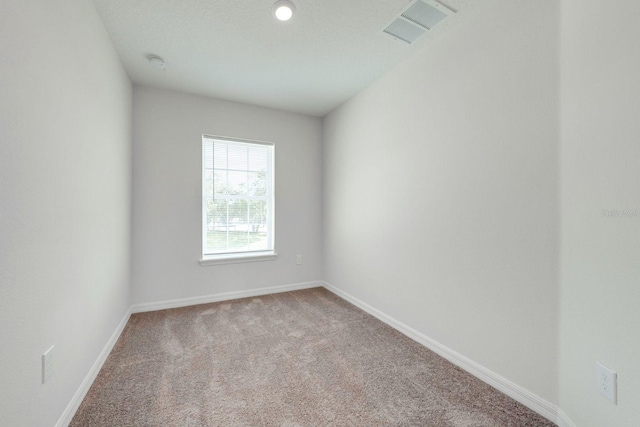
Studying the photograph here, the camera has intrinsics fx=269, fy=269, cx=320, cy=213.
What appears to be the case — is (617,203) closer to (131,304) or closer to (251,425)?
(251,425)

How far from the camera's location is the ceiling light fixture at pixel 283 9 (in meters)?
1.78

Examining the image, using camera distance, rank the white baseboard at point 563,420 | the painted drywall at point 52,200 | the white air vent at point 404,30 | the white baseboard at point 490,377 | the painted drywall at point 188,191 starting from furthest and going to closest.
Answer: the painted drywall at point 188,191 → the white air vent at point 404,30 → the white baseboard at point 490,377 → the white baseboard at point 563,420 → the painted drywall at point 52,200

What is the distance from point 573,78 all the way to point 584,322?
1.20 meters

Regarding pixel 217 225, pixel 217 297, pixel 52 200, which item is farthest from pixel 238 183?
pixel 52 200

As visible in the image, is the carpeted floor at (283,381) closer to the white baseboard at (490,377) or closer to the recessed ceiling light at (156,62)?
the white baseboard at (490,377)

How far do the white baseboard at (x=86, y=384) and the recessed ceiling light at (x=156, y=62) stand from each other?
242cm

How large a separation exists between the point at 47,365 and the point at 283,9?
2.38m

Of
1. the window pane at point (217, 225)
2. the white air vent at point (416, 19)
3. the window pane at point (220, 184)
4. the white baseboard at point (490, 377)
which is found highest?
the white air vent at point (416, 19)

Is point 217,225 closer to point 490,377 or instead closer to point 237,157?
point 237,157

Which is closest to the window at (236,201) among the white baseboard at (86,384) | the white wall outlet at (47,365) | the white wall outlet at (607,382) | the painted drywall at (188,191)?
the painted drywall at (188,191)

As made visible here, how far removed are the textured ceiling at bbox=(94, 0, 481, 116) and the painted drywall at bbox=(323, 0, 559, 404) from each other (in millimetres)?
364

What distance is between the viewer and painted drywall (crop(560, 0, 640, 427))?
109 centimetres

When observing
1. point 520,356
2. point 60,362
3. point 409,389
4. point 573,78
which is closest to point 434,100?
point 573,78

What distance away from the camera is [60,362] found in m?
1.38
